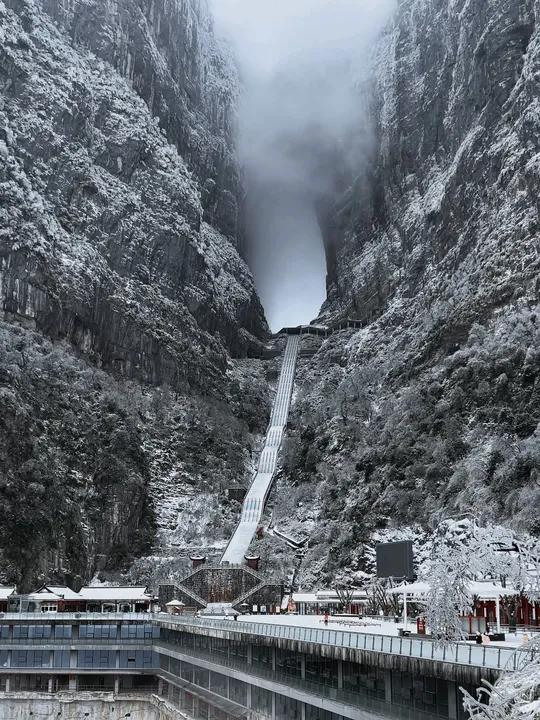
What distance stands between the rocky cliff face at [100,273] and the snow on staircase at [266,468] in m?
5.09

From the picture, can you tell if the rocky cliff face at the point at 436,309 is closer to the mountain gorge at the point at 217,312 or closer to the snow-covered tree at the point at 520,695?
the mountain gorge at the point at 217,312

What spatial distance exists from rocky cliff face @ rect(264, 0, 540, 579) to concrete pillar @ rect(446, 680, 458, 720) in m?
49.1

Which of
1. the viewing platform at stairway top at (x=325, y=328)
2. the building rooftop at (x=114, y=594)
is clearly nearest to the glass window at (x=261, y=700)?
the building rooftop at (x=114, y=594)

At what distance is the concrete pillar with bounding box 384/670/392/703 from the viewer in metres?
30.2

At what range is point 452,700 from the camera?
2627 cm

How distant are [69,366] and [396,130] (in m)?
88.1

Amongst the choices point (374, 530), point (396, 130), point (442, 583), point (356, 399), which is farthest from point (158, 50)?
point (442, 583)

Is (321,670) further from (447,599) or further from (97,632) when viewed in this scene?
(97,632)

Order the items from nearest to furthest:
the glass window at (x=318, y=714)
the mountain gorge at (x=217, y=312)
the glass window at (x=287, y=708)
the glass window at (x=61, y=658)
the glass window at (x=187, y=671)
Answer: the glass window at (x=318, y=714) → the glass window at (x=287, y=708) → the glass window at (x=187, y=671) → the glass window at (x=61, y=658) → the mountain gorge at (x=217, y=312)

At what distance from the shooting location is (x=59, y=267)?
141625 mm

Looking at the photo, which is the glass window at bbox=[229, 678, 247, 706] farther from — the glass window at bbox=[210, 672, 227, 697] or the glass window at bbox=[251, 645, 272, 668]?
the glass window at bbox=[251, 645, 272, 668]

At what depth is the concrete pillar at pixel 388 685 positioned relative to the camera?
99.1 ft

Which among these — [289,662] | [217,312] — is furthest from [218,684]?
[217,312]

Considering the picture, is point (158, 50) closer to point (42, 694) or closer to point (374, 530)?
point (374, 530)
